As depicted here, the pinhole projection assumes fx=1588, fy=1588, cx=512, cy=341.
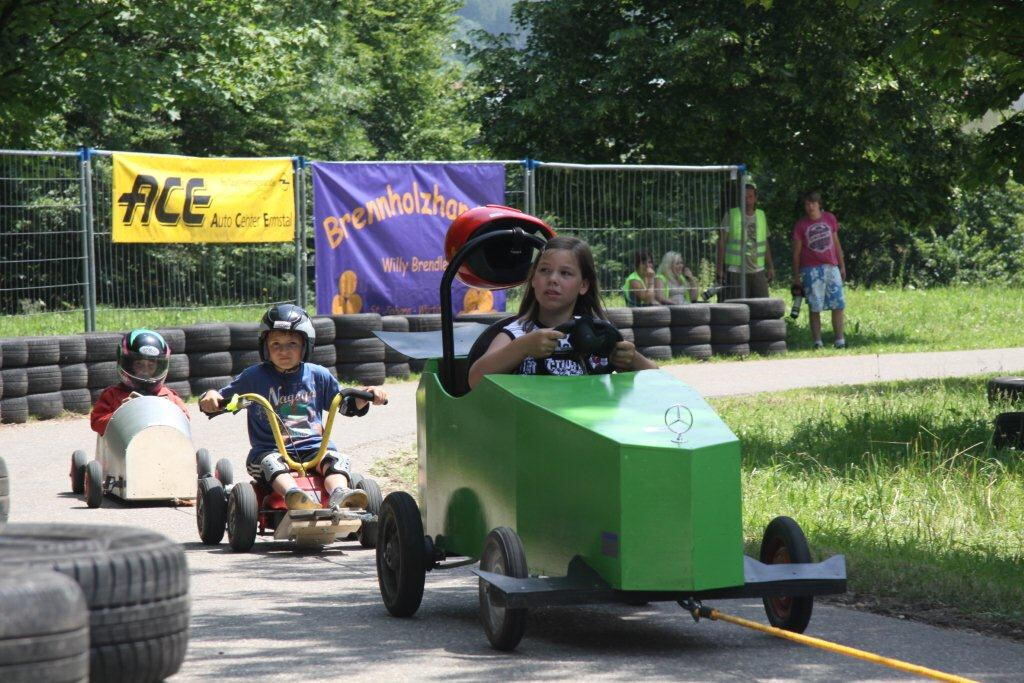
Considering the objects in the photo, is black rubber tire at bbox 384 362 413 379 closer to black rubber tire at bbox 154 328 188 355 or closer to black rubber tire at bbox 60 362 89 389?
black rubber tire at bbox 154 328 188 355

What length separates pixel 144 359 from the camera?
10133 millimetres

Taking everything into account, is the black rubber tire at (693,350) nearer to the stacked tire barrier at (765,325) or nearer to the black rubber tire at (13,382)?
the stacked tire barrier at (765,325)

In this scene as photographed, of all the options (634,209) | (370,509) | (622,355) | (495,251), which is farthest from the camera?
(634,209)

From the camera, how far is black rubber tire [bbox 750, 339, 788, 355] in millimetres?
20062

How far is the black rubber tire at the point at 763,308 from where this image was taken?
65.9ft

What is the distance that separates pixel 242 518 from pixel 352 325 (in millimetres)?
8660

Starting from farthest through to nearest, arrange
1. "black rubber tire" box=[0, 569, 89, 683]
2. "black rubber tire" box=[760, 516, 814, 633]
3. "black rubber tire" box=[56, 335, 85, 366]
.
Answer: "black rubber tire" box=[56, 335, 85, 366] < "black rubber tire" box=[760, 516, 814, 633] < "black rubber tire" box=[0, 569, 89, 683]

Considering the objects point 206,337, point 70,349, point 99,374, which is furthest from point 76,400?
point 206,337

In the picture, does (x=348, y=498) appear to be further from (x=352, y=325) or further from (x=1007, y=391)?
(x=352, y=325)

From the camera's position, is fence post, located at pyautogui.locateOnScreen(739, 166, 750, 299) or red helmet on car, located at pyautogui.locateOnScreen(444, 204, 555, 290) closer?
red helmet on car, located at pyautogui.locateOnScreen(444, 204, 555, 290)

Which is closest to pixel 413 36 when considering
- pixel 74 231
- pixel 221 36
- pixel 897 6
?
pixel 221 36

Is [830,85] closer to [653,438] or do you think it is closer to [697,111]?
[697,111]

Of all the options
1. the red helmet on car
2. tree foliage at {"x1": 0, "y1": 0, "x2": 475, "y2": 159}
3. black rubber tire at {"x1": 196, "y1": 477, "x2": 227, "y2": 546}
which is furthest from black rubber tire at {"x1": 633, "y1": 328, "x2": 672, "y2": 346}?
the red helmet on car

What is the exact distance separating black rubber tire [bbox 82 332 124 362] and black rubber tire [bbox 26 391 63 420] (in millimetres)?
468
